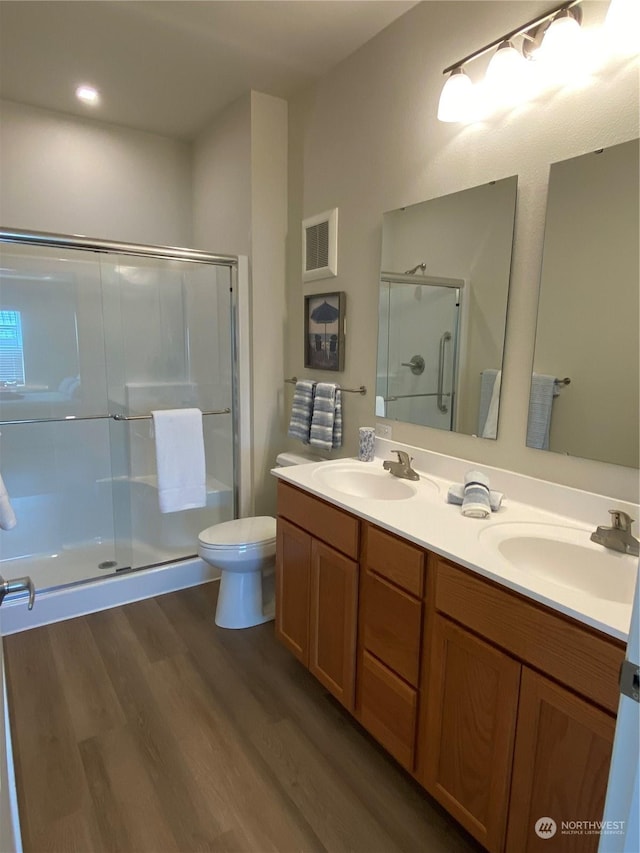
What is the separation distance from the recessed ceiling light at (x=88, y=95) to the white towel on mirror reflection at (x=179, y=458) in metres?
1.77

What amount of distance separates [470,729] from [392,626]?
341 millimetres

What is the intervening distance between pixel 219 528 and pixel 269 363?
1.01 metres

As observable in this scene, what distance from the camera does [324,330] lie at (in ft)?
8.54

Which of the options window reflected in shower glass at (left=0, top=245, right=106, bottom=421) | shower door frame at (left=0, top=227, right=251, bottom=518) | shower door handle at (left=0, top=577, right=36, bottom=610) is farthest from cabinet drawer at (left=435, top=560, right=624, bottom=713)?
window reflected in shower glass at (left=0, top=245, right=106, bottom=421)

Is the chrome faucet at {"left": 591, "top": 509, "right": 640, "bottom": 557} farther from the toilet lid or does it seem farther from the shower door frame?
the shower door frame

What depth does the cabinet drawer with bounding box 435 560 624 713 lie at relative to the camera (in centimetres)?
99

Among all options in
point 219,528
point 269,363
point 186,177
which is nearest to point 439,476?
point 219,528

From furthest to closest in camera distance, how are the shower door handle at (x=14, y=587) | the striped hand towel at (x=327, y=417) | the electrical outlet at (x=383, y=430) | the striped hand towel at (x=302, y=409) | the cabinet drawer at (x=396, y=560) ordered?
the striped hand towel at (x=302, y=409), the striped hand towel at (x=327, y=417), the electrical outlet at (x=383, y=430), the cabinet drawer at (x=396, y=560), the shower door handle at (x=14, y=587)

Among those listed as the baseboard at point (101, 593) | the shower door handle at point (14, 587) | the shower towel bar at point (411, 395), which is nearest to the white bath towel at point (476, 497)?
the shower towel bar at point (411, 395)

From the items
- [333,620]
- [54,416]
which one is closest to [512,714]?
[333,620]

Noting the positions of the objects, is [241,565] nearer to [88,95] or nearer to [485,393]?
[485,393]

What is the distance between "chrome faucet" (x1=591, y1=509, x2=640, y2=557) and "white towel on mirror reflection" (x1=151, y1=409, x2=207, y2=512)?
199 cm

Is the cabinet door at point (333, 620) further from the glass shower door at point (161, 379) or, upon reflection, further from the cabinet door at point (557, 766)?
the glass shower door at point (161, 379)

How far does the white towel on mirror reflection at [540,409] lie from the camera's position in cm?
160
